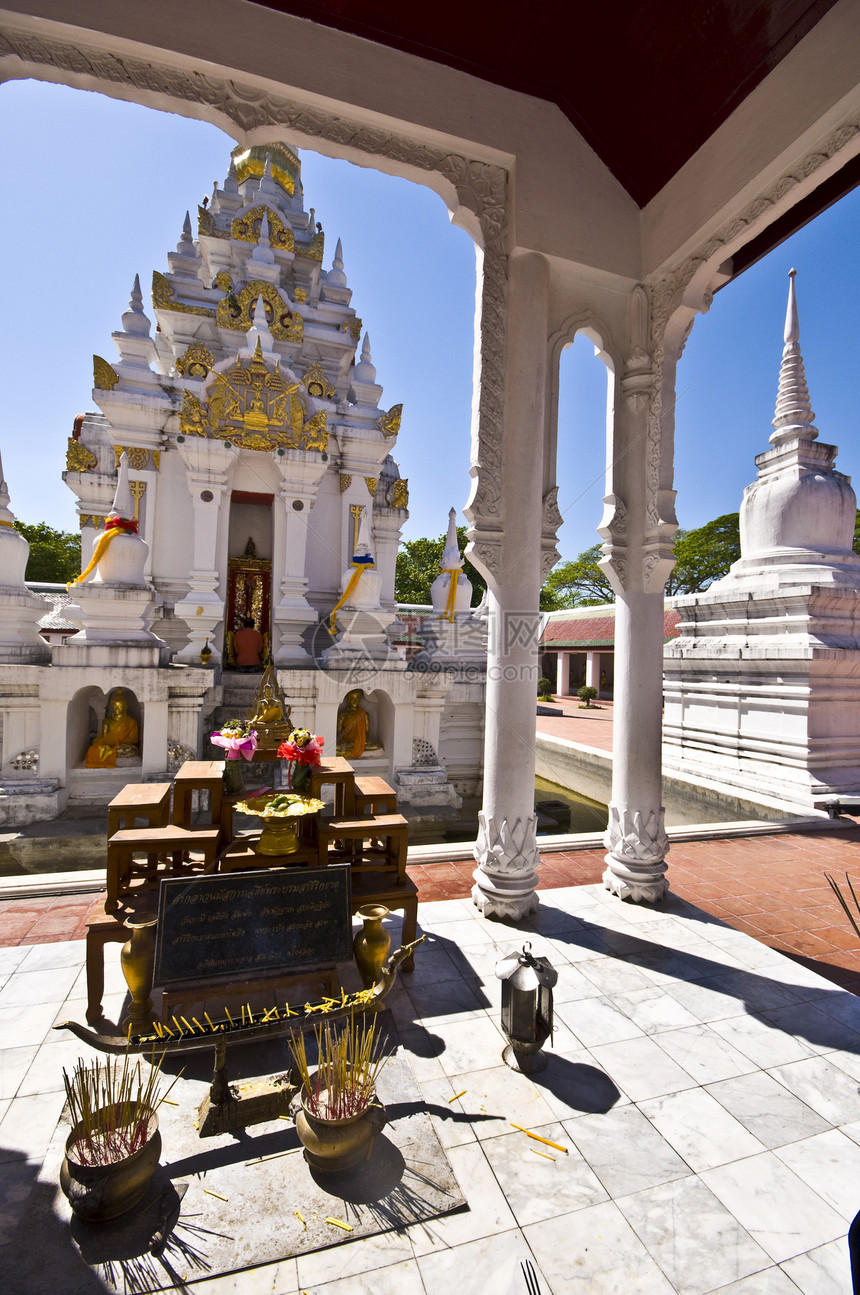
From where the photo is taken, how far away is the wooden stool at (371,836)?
369 cm

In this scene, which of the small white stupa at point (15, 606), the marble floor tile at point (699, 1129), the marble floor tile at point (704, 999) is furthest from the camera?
the small white stupa at point (15, 606)

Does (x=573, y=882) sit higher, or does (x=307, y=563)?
(x=307, y=563)

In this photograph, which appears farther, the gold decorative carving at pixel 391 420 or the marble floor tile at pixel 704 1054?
the gold decorative carving at pixel 391 420

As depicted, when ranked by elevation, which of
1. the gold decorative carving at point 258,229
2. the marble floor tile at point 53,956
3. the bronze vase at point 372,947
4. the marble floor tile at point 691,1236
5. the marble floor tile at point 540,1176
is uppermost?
the gold decorative carving at point 258,229

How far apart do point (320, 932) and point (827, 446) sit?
1056 cm

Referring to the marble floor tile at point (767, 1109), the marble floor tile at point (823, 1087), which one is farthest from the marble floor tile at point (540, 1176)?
the marble floor tile at point (823, 1087)

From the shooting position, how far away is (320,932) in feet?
10.3

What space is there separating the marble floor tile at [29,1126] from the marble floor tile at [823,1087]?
329 cm

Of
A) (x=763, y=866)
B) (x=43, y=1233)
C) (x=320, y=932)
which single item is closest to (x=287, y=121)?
(x=320, y=932)

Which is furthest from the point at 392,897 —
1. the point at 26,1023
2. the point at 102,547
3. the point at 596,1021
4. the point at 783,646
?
the point at 102,547

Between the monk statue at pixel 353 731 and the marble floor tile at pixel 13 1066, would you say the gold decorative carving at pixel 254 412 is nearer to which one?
the monk statue at pixel 353 731

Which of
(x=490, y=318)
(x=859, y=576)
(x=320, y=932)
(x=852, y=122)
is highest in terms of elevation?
(x=852, y=122)

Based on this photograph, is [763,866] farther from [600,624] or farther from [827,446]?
[600,624]

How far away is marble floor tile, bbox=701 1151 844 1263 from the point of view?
2102mm
